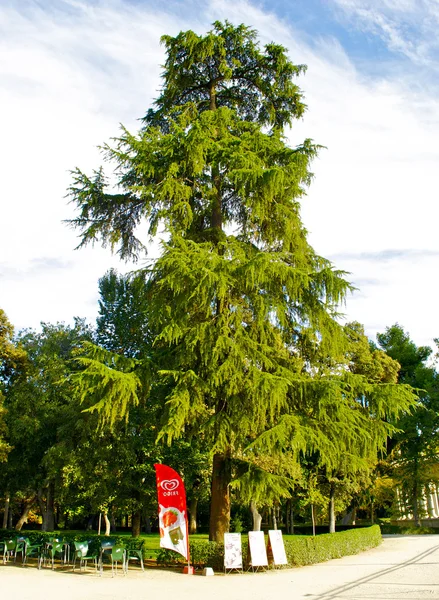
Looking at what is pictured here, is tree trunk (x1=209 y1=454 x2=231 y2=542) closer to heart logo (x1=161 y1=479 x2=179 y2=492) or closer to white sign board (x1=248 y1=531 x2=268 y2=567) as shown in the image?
white sign board (x1=248 y1=531 x2=268 y2=567)

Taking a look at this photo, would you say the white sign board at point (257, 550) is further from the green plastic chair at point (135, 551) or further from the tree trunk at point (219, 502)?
the green plastic chair at point (135, 551)

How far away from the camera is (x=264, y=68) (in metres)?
17.2

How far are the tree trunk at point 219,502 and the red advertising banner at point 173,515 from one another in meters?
0.91

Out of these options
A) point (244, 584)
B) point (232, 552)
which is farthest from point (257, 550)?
point (244, 584)

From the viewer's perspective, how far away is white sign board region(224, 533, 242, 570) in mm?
12797

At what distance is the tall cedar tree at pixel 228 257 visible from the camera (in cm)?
1271

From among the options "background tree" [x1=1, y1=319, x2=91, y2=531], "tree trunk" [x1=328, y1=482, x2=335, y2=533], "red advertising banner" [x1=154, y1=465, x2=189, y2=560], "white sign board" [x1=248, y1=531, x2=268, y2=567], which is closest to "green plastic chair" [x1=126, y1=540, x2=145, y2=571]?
"red advertising banner" [x1=154, y1=465, x2=189, y2=560]

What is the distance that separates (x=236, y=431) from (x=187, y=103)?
420 inches

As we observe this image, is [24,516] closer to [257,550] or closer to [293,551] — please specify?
[293,551]

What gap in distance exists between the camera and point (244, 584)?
11211mm

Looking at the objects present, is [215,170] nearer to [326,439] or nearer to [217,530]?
[326,439]

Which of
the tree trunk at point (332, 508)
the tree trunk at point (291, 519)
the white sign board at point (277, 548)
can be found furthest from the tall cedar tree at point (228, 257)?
the tree trunk at point (291, 519)

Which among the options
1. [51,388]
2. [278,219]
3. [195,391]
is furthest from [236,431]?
[51,388]

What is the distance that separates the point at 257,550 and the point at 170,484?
2.77 metres
